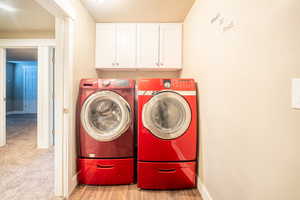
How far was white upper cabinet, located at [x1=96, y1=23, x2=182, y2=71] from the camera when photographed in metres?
2.50

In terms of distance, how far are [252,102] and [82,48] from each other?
1925 millimetres

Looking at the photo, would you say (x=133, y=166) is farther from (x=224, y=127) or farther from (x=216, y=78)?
(x=216, y=78)

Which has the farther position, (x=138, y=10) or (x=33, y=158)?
(x=33, y=158)

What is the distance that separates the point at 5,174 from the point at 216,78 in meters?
2.87

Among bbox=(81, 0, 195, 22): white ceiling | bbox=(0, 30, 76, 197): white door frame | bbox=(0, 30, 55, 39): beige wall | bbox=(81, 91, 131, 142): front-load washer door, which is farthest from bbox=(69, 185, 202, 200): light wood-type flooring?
bbox=(0, 30, 55, 39): beige wall

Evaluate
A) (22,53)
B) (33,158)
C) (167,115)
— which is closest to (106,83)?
(167,115)

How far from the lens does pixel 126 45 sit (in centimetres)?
252

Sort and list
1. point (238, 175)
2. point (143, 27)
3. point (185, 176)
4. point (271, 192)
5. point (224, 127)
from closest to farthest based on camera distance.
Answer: point (271, 192), point (238, 175), point (224, 127), point (185, 176), point (143, 27)

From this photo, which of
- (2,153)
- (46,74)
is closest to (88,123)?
(46,74)

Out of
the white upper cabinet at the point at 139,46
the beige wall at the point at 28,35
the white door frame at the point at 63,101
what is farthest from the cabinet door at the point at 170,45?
the beige wall at the point at 28,35

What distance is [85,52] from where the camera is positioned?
211 centimetres

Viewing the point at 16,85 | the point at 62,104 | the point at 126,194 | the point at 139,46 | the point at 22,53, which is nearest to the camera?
the point at 62,104

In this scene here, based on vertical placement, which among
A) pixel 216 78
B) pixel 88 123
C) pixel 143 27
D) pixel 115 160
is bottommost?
pixel 115 160

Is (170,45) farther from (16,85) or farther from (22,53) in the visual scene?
(16,85)
